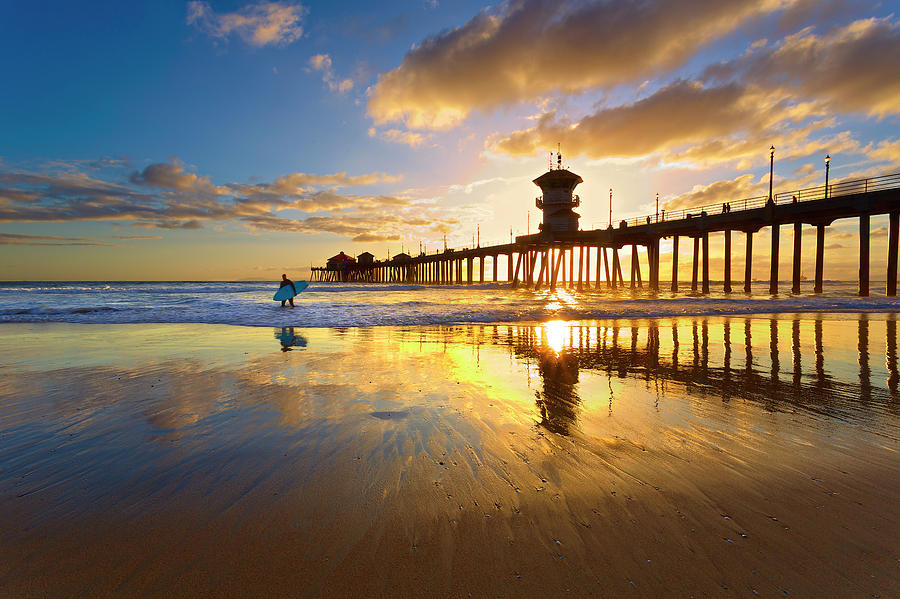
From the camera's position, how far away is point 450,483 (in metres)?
2.78

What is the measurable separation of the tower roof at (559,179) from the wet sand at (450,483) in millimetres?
44047

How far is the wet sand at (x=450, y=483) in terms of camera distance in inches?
73.5

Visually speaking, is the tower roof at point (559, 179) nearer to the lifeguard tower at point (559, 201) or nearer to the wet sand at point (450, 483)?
the lifeguard tower at point (559, 201)

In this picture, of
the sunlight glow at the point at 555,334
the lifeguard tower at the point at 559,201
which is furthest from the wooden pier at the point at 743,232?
Answer: the sunlight glow at the point at 555,334

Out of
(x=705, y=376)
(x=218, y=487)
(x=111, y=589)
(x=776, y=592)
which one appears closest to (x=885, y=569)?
(x=776, y=592)

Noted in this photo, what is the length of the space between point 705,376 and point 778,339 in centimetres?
561

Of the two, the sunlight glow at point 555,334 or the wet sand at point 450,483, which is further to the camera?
Result: the sunlight glow at point 555,334

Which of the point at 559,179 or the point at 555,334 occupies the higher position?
the point at 559,179

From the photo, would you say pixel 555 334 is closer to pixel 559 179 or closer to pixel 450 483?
pixel 450 483

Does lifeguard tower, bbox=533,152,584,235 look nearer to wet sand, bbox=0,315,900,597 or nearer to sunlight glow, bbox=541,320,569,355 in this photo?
sunlight glow, bbox=541,320,569,355

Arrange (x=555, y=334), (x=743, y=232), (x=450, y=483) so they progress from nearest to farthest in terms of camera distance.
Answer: (x=450, y=483), (x=555, y=334), (x=743, y=232)

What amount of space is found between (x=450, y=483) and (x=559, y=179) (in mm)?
48902

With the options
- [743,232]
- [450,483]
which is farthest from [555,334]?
[743,232]

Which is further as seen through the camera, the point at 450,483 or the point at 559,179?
the point at 559,179
